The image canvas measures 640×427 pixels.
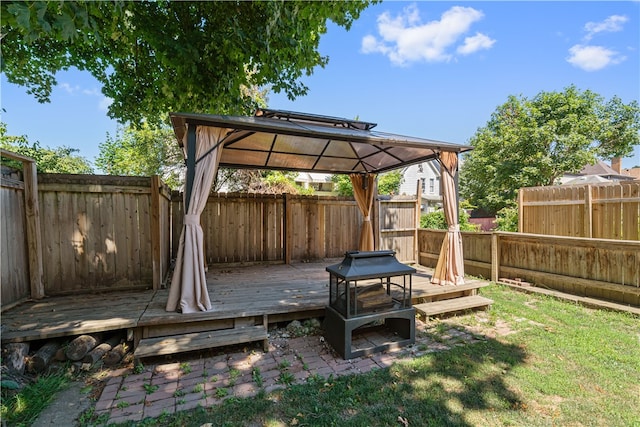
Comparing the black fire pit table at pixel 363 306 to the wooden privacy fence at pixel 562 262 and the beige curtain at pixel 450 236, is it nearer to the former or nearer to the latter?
the beige curtain at pixel 450 236

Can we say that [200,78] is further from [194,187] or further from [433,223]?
[433,223]

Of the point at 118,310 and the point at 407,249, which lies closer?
the point at 118,310

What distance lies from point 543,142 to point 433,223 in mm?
8021

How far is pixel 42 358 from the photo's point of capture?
2424mm

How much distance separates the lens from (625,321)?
3523 mm

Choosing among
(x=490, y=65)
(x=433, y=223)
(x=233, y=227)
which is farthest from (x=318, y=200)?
(x=490, y=65)

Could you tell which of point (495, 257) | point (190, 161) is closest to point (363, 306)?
point (190, 161)

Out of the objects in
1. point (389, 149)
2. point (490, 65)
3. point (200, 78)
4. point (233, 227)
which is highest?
point (490, 65)

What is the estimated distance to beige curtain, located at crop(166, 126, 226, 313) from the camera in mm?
3062

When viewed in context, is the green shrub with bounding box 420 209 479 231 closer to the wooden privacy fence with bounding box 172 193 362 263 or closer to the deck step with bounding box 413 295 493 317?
the wooden privacy fence with bounding box 172 193 362 263

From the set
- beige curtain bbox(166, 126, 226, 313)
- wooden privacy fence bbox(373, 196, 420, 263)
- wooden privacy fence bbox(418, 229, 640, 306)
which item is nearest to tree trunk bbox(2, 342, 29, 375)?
beige curtain bbox(166, 126, 226, 313)

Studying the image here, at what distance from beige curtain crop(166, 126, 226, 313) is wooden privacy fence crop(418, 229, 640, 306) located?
5359 millimetres

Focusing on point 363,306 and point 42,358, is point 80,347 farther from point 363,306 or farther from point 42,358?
point 363,306

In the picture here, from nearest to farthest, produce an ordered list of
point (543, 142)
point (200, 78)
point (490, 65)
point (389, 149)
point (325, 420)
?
point (325, 420)
point (200, 78)
point (389, 149)
point (490, 65)
point (543, 142)
